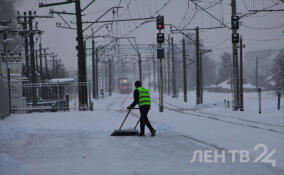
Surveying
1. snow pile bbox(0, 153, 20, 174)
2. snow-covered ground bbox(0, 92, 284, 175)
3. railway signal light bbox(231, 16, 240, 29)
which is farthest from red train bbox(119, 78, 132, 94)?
snow pile bbox(0, 153, 20, 174)

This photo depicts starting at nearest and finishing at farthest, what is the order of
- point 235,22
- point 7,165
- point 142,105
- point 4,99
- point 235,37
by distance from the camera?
point 7,165 < point 142,105 < point 4,99 < point 235,22 < point 235,37

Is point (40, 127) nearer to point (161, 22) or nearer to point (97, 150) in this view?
point (97, 150)

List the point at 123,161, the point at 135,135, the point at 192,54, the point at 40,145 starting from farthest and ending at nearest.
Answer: the point at 192,54 < the point at 135,135 < the point at 40,145 < the point at 123,161

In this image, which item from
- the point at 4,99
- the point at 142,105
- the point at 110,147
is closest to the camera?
the point at 110,147

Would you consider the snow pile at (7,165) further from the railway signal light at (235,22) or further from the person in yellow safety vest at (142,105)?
the railway signal light at (235,22)

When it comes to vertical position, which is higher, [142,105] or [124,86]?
[142,105]

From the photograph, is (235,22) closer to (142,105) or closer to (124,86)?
(142,105)

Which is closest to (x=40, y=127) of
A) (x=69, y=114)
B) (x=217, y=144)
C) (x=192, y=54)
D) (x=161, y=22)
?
(x=69, y=114)

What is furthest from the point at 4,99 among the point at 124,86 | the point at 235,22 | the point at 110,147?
the point at 124,86

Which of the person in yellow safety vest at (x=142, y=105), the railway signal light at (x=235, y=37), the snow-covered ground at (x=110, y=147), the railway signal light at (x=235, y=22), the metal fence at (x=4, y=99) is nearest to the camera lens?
the snow-covered ground at (x=110, y=147)

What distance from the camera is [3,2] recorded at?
4875 centimetres

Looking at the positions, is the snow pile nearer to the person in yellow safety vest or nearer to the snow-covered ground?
the snow-covered ground

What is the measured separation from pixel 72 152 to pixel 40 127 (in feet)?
19.9

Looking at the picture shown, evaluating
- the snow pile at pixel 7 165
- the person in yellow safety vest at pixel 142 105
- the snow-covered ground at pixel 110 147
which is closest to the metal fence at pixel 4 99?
the snow-covered ground at pixel 110 147
